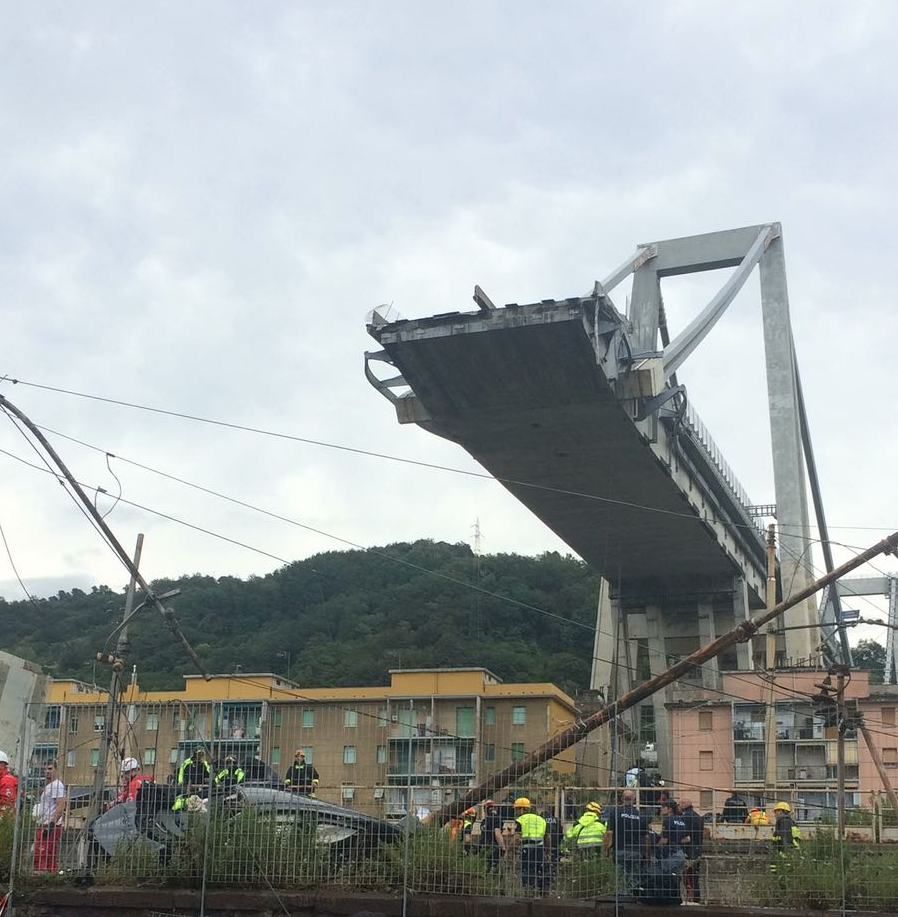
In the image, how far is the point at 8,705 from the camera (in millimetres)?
17469

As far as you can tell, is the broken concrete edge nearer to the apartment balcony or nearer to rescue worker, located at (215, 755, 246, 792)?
rescue worker, located at (215, 755, 246, 792)

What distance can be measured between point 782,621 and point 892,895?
39.9 m

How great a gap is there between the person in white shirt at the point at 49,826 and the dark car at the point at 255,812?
1.81 feet

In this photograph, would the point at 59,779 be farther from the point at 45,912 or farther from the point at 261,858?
the point at 261,858

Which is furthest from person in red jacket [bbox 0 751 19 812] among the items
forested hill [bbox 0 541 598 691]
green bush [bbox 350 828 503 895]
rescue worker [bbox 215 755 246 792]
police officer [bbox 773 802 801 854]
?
forested hill [bbox 0 541 598 691]

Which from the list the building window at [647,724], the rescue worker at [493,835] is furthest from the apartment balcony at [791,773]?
the rescue worker at [493,835]

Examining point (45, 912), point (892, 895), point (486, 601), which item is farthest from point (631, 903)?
point (486, 601)

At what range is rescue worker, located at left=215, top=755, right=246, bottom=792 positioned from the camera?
12.6 meters

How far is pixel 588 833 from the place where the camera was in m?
Result: 12.1

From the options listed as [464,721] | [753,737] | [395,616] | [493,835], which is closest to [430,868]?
[493,835]

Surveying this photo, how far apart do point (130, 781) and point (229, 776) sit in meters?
1.24

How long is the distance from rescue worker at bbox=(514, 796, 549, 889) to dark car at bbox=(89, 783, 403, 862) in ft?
4.12

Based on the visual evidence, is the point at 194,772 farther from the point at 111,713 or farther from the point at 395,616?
the point at 395,616

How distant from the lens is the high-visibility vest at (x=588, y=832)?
11938 mm
